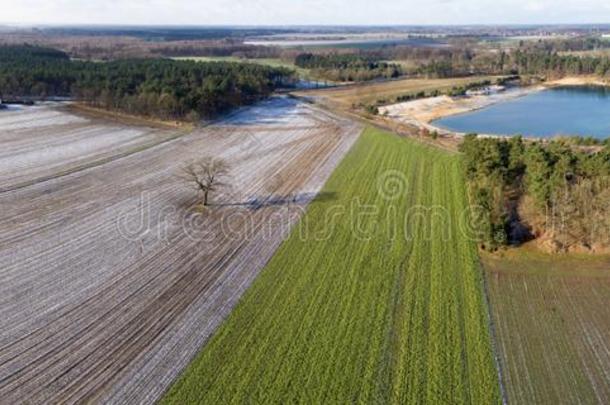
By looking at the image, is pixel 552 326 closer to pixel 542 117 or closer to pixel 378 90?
pixel 542 117

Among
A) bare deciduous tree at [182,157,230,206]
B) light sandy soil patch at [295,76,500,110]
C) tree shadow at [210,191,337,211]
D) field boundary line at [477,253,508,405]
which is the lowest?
field boundary line at [477,253,508,405]

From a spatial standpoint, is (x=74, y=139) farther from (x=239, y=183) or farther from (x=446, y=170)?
(x=446, y=170)

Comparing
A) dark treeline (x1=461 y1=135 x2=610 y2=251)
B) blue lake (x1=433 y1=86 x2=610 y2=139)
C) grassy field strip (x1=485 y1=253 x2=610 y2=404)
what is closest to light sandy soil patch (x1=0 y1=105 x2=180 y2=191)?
dark treeline (x1=461 y1=135 x2=610 y2=251)

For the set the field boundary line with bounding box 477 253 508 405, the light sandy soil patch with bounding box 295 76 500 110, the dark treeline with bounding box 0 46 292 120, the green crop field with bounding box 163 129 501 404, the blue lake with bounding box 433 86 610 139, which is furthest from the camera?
the light sandy soil patch with bounding box 295 76 500 110

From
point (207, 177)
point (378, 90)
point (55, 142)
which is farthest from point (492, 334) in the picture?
point (378, 90)

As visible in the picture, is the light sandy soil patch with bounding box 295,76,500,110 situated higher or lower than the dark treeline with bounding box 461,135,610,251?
higher

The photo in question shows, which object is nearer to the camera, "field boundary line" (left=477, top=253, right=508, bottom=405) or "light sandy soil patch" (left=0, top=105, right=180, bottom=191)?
"field boundary line" (left=477, top=253, right=508, bottom=405)

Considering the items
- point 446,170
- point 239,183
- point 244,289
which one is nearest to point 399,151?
point 446,170

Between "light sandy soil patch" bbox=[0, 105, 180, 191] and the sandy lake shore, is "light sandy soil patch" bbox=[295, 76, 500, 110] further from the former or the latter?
"light sandy soil patch" bbox=[0, 105, 180, 191]

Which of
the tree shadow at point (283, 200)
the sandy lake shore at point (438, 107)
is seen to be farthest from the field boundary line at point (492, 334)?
the sandy lake shore at point (438, 107)
